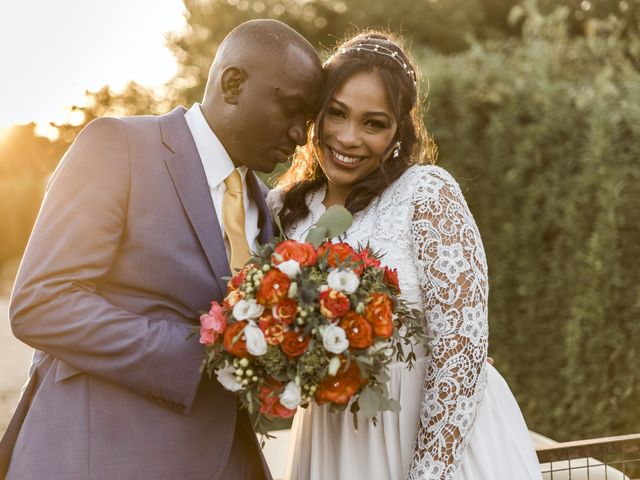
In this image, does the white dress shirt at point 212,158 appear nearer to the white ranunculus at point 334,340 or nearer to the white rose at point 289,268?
the white rose at point 289,268

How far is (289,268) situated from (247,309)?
160 millimetres

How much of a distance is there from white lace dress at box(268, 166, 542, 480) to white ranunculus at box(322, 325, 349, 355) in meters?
0.64

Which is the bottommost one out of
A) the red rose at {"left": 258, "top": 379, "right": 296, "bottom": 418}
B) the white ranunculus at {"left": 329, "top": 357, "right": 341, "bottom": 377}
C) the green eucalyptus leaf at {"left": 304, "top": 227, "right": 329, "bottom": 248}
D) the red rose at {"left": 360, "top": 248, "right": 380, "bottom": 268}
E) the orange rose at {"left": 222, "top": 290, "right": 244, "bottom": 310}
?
the red rose at {"left": 258, "top": 379, "right": 296, "bottom": 418}

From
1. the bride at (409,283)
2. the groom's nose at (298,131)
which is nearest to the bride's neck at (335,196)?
the bride at (409,283)

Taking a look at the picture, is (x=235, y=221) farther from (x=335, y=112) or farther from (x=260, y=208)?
(x=335, y=112)

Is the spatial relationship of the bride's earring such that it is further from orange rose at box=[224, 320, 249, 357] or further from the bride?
orange rose at box=[224, 320, 249, 357]

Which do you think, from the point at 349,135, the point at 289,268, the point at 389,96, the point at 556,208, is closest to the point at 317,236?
the point at 289,268

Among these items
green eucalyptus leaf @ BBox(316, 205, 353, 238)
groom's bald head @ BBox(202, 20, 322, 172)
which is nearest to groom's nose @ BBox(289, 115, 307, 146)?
groom's bald head @ BBox(202, 20, 322, 172)

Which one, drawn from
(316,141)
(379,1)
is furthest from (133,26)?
(379,1)

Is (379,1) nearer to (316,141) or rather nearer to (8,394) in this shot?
(8,394)

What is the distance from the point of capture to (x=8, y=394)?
6875 millimetres

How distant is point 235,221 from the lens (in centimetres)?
241

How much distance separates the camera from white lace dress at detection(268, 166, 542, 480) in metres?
2.41

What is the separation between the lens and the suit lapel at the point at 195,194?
7.36 feet
